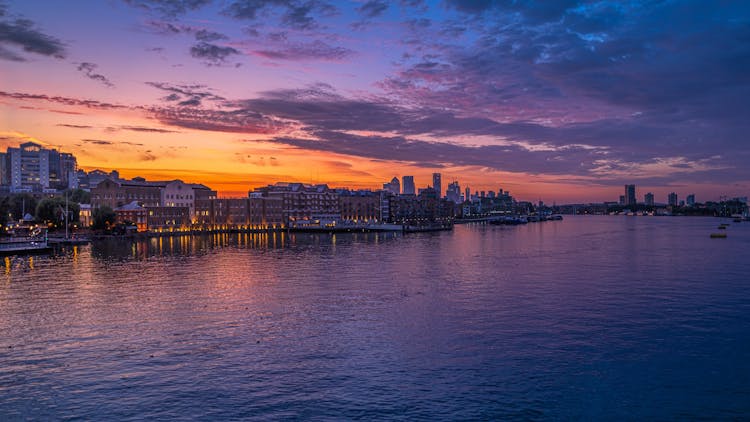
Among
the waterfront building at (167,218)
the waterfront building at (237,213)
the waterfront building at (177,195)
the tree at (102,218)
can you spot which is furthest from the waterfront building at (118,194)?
the waterfront building at (237,213)

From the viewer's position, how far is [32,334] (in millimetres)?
30422

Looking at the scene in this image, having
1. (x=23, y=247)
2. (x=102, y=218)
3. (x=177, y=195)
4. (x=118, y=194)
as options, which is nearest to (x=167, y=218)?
(x=177, y=195)

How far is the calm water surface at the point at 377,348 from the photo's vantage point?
20562 millimetres

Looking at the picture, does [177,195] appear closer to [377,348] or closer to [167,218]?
[167,218]

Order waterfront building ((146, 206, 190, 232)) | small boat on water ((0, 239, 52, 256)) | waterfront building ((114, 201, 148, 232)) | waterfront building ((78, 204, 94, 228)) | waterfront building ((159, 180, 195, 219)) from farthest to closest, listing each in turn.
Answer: waterfront building ((159, 180, 195, 219)) → waterfront building ((146, 206, 190, 232)) → waterfront building ((78, 204, 94, 228)) → waterfront building ((114, 201, 148, 232)) → small boat on water ((0, 239, 52, 256))

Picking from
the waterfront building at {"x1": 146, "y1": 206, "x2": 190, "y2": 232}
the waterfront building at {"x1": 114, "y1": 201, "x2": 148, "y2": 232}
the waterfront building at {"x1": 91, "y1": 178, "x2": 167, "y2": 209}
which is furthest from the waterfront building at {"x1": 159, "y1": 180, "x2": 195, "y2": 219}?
the waterfront building at {"x1": 114, "y1": 201, "x2": 148, "y2": 232}

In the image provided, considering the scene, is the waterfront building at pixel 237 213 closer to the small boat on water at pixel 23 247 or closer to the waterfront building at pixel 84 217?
the waterfront building at pixel 84 217

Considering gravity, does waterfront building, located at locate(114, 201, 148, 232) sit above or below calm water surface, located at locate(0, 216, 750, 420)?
above

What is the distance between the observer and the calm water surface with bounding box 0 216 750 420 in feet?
67.5

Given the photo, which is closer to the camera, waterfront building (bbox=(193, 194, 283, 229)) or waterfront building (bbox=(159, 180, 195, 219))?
waterfront building (bbox=(159, 180, 195, 219))

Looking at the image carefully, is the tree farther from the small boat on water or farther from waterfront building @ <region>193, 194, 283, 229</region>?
waterfront building @ <region>193, 194, 283, 229</region>

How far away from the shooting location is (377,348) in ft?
90.3

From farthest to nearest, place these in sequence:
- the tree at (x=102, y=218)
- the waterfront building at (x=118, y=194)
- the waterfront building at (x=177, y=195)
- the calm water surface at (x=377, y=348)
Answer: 1. the waterfront building at (x=177, y=195)
2. the waterfront building at (x=118, y=194)
3. the tree at (x=102, y=218)
4. the calm water surface at (x=377, y=348)

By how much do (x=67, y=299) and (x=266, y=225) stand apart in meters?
148
